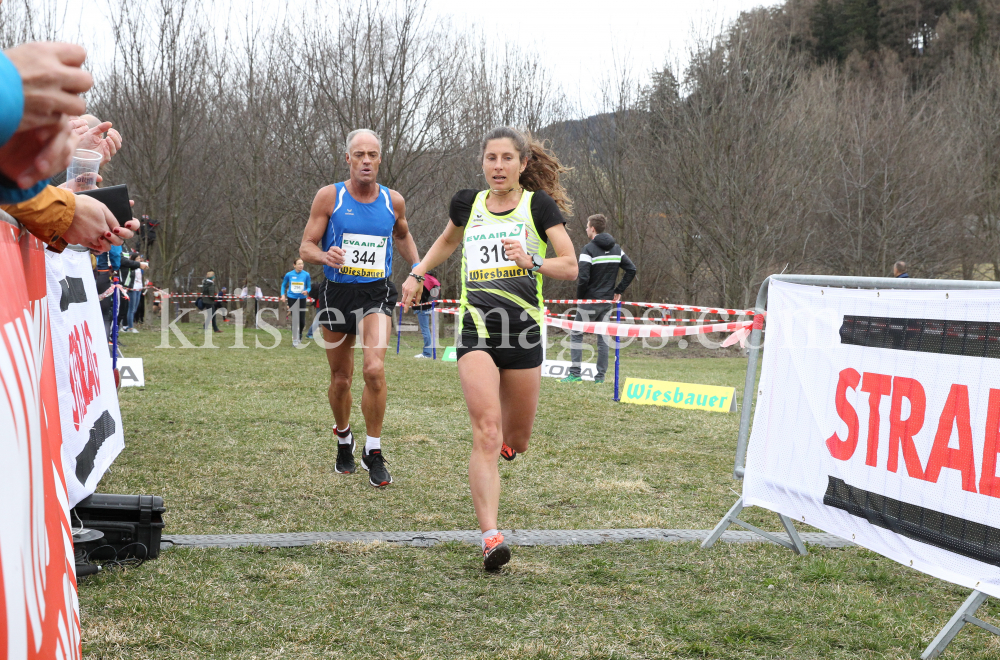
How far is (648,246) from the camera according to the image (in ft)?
87.6

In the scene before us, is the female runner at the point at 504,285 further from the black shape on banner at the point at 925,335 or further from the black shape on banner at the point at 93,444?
the black shape on banner at the point at 93,444

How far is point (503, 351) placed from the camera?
13.8 ft

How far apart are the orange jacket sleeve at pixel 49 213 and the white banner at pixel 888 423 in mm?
3087

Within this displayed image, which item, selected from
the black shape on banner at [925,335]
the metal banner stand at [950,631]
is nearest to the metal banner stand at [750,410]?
the metal banner stand at [950,631]

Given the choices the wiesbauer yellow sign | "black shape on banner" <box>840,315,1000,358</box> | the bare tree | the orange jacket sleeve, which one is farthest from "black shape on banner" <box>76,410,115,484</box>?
the bare tree

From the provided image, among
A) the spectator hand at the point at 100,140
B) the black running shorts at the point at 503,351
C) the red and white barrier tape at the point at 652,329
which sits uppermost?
the spectator hand at the point at 100,140

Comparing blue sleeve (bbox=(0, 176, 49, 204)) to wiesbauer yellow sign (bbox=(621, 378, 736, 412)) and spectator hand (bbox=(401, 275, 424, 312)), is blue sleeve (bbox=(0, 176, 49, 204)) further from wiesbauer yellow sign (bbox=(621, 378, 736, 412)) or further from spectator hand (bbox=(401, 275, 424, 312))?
wiesbauer yellow sign (bbox=(621, 378, 736, 412))

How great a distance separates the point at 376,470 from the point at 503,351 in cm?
182

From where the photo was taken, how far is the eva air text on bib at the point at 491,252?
430 cm

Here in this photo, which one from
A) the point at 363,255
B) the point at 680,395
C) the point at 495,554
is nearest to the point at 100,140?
the point at 495,554

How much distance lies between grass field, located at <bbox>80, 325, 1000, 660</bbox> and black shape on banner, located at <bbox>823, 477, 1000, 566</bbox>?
0.36 meters

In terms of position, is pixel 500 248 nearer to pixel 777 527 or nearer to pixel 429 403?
pixel 777 527

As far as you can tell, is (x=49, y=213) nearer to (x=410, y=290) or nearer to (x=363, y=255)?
(x=410, y=290)

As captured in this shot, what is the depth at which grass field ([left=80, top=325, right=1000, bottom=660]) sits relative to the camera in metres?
2.91
